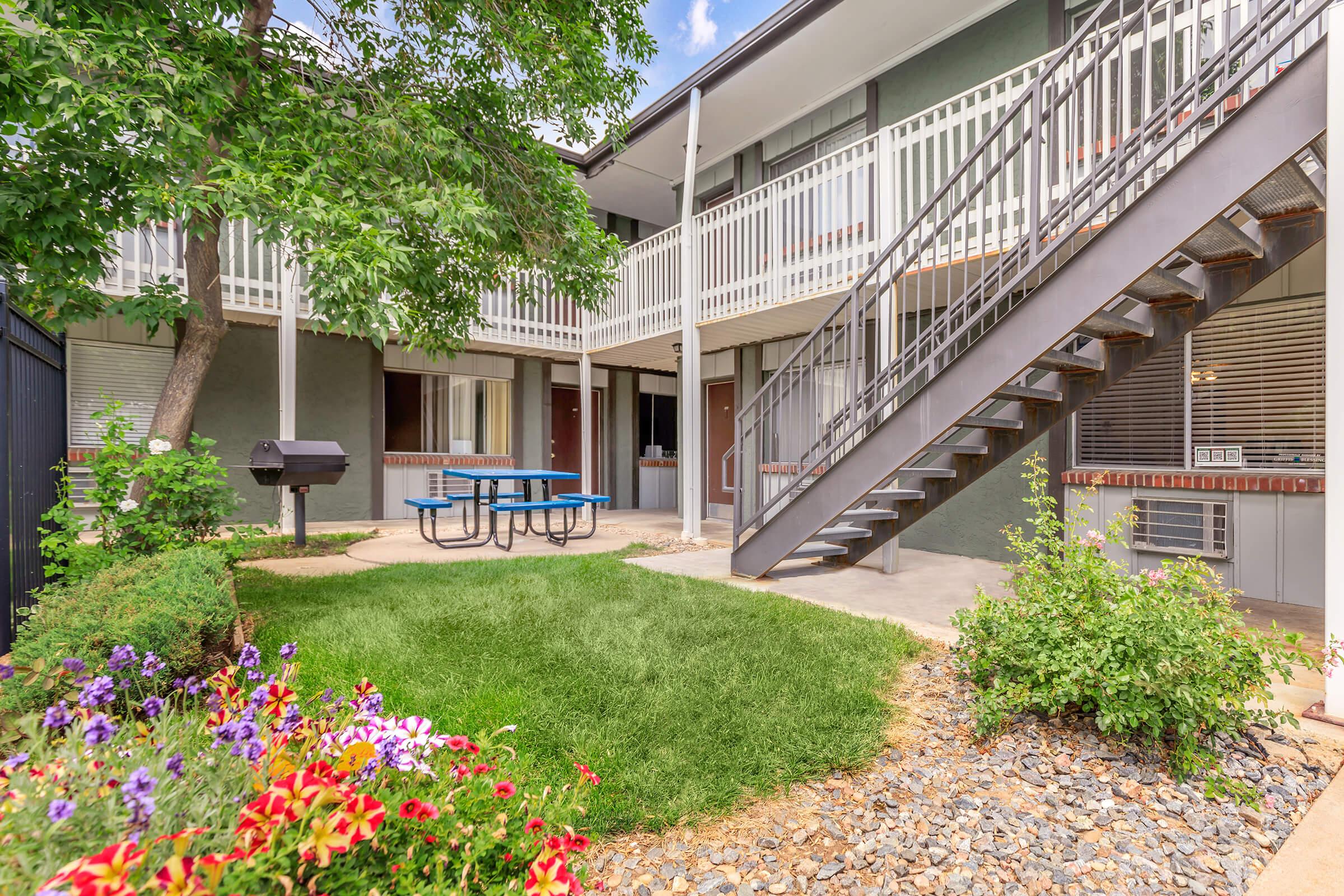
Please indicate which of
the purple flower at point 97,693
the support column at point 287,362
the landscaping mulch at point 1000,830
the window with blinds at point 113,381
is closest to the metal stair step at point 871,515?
the landscaping mulch at point 1000,830

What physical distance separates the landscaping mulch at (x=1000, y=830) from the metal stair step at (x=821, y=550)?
2943 mm

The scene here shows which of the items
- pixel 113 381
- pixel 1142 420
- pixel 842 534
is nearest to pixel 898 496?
pixel 842 534

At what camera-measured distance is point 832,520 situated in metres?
4.61

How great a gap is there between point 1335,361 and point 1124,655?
149 centimetres

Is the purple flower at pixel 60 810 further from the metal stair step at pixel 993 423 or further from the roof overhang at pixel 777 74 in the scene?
the roof overhang at pixel 777 74

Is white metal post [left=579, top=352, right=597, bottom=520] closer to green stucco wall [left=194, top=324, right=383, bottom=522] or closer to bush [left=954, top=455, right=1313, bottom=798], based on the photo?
green stucco wall [left=194, top=324, right=383, bottom=522]

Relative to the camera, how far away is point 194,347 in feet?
15.0

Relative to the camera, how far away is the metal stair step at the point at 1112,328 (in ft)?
11.5

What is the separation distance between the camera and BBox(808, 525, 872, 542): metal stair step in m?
5.29

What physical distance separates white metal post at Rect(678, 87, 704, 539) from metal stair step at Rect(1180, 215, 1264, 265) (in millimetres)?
4632

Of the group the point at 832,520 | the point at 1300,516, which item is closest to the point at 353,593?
the point at 832,520

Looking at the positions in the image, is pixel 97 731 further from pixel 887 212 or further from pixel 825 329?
pixel 825 329

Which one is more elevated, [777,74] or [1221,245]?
[777,74]

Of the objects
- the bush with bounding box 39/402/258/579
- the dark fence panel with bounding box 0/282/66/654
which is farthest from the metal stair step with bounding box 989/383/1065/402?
the dark fence panel with bounding box 0/282/66/654
